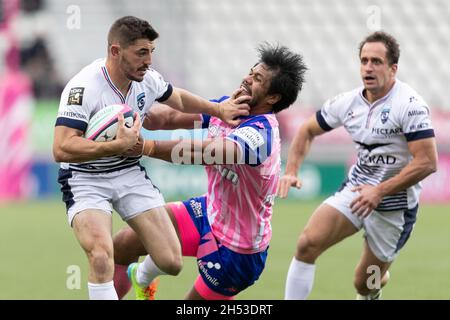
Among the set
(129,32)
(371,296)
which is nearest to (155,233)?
(129,32)

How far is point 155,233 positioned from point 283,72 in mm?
1590

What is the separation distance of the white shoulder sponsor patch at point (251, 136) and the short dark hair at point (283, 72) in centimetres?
42

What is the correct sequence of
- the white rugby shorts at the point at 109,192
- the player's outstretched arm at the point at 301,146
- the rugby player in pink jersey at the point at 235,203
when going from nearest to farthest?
the white rugby shorts at the point at 109,192 → the rugby player in pink jersey at the point at 235,203 → the player's outstretched arm at the point at 301,146

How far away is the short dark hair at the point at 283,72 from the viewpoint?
7258 millimetres

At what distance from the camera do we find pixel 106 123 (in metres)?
6.60

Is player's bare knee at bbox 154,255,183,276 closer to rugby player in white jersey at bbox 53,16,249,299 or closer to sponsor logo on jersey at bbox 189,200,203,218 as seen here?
rugby player in white jersey at bbox 53,16,249,299

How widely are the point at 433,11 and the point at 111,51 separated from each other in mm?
17756

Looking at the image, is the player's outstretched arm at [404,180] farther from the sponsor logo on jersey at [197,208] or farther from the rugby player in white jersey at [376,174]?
the sponsor logo on jersey at [197,208]

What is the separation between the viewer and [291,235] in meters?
14.2

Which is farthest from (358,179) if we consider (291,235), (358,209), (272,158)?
(291,235)

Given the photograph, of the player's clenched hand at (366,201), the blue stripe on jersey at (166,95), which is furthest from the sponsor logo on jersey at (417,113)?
the blue stripe on jersey at (166,95)

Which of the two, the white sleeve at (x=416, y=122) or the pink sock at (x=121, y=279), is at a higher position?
the white sleeve at (x=416, y=122)

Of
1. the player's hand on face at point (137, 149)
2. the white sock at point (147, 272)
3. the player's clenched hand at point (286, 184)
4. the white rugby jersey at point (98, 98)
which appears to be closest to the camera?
the white rugby jersey at point (98, 98)

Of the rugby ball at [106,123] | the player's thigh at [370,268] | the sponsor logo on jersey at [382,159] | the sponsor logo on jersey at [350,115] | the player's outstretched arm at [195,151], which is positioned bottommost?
the player's thigh at [370,268]
